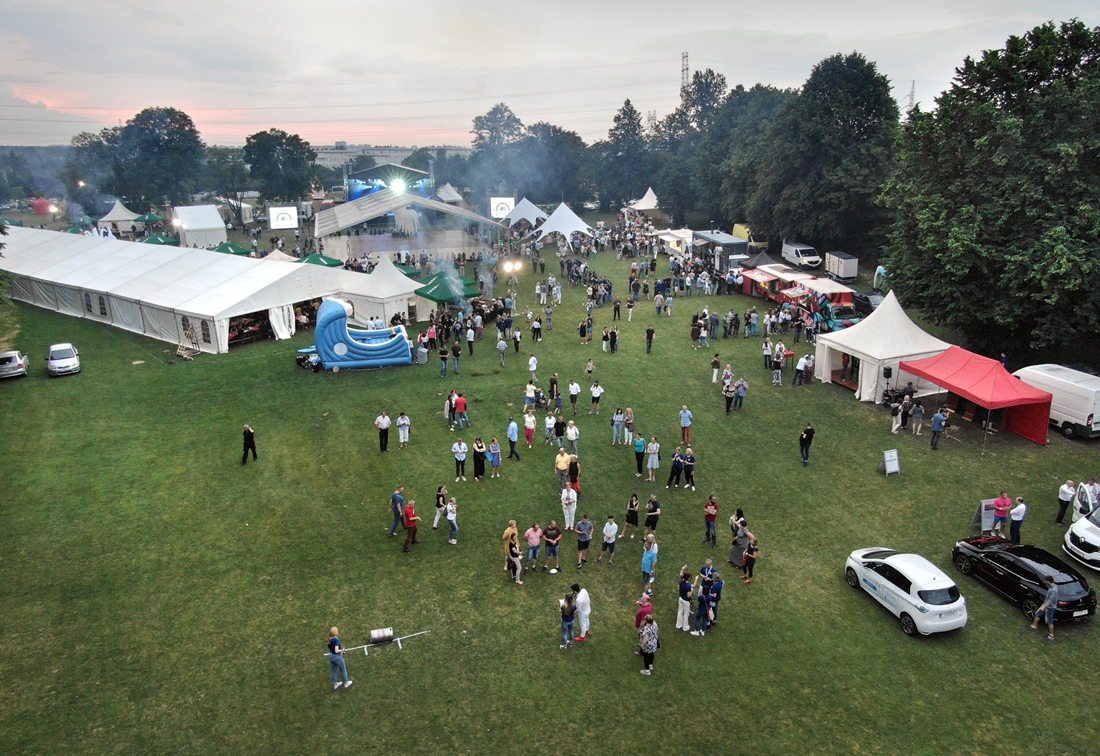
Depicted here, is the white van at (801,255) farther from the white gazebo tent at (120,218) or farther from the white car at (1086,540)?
the white gazebo tent at (120,218)

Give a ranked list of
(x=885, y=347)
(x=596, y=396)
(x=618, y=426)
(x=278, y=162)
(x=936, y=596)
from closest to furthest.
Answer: (x=936, y=596) < (x=618, y=426) < (x=596, y=396) < (x=885, y=347) < (x=278, y=162)

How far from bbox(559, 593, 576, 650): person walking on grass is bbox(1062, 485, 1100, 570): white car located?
33.2ft

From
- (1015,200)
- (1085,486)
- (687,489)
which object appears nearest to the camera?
(1085,486)

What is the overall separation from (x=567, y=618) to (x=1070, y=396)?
51.9 ft

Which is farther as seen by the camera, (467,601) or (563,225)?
(563,225)

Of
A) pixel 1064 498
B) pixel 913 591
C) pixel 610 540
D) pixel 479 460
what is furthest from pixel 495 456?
pixel 1064 498

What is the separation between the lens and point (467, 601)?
37.8 feet

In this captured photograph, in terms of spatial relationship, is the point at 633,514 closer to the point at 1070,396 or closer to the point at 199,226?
the point at 1070,396

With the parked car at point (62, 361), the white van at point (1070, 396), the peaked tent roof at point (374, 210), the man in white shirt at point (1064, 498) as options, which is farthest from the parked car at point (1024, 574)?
the peaked tent roof at point (374, 210)

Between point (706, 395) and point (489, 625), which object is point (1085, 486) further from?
point (489, 625)

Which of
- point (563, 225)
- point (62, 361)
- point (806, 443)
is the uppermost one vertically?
point (563, 225)

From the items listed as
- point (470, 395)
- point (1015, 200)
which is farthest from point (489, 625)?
point (1015, 200)

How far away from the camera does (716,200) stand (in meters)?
54.7

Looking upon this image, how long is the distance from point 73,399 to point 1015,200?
29723 millimetres
